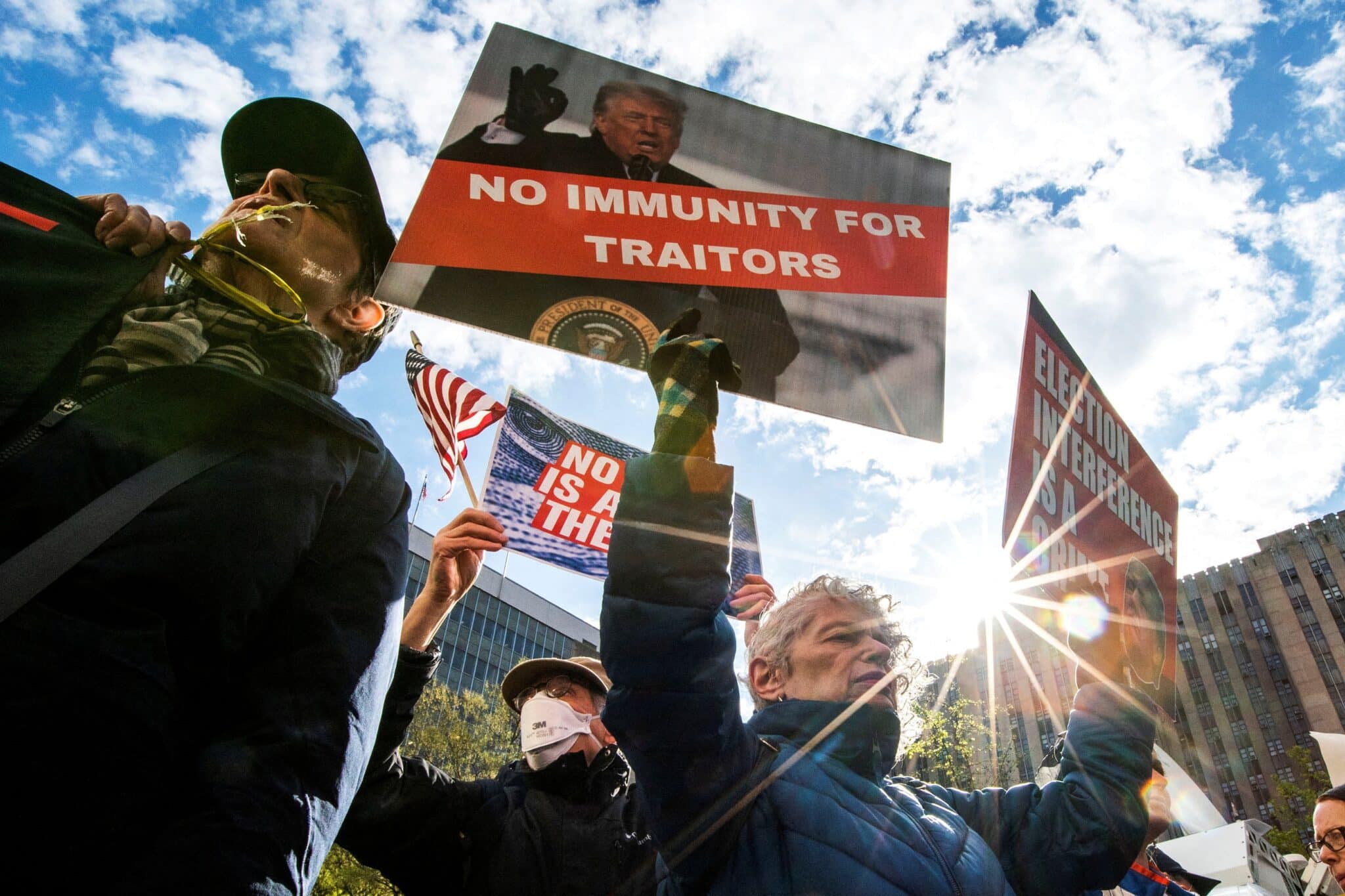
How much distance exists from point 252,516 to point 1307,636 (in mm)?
61684

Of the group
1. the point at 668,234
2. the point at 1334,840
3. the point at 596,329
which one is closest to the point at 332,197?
the point at 596,329

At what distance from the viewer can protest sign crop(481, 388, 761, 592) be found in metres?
4.40

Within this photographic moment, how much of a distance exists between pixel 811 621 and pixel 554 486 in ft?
8.19

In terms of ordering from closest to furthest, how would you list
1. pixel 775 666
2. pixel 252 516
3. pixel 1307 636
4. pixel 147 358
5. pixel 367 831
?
pixel 252 516 → pixel 147 358 → pixel 775 666 → pixel 367 831 → pixel 1307 636

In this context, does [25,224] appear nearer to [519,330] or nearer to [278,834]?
[278,834]

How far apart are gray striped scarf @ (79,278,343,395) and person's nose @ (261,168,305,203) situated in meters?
0.38

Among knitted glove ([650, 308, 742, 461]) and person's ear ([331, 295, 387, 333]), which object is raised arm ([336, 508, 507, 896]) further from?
knitted glove ([650, 308, 742, 461])

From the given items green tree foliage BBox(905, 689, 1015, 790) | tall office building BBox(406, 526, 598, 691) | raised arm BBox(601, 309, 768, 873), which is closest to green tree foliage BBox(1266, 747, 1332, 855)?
green tree foliage BBox(905, 689, 1015, 790)

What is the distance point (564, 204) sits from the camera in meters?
3.29

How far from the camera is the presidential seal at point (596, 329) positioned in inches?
126

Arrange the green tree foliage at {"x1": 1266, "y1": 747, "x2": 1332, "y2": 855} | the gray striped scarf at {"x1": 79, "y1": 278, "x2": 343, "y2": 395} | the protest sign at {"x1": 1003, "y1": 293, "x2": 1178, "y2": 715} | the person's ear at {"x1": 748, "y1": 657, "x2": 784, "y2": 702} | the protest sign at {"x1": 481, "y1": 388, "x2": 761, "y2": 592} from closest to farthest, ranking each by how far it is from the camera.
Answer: the gray striped scarf at {"x1": 79, "y1": 278, "x2": 343, "y2": 395}, the person's ear at {"x1": 748, "y1": 657, "x2": 784, "y2": 702}, the protest sign at {"x1": 1003, "y1": 293, "x2": 1178, "y2": 715}, the protest sign at {"x1": 481, "y1": 388, "x2": 761, "y2": 592}, the green tree foliage at {"x1": 1266, "y1": 747, "x2": 1332, "y2": 855}

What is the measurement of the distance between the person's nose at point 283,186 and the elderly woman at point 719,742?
36.1 inches

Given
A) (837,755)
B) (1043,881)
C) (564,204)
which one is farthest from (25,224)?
(1043,881)

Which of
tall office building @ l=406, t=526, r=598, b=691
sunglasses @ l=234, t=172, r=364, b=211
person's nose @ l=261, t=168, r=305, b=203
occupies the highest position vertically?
tall office building @ l=406, t=526, r=598, b=691
